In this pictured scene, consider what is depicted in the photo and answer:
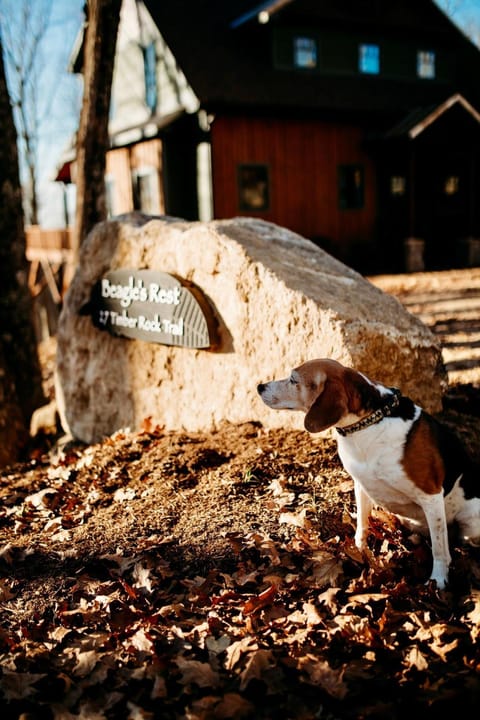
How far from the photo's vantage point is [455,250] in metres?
19.4

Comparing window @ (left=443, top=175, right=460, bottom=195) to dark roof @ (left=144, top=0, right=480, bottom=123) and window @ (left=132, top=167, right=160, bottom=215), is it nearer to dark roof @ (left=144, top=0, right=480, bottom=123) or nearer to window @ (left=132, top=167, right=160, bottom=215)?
dark roof @ (left=144, top=0, right=480, bottom=123)

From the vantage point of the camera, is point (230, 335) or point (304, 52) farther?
point (304, 52)

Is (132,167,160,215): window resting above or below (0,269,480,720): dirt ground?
above

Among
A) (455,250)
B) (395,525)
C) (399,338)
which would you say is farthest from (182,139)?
(395,525)

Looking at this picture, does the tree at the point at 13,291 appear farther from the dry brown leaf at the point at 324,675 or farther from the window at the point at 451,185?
the window at the point at 451,185

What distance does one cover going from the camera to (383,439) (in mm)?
3285

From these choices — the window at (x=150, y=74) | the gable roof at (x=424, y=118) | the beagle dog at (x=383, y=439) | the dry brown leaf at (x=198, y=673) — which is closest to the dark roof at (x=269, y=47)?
the gable roof at (x=424, y=118)

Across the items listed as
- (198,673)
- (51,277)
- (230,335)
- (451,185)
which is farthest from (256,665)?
(451,185)

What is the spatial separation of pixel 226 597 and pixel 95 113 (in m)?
8.13

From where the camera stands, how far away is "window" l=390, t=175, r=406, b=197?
776 inches

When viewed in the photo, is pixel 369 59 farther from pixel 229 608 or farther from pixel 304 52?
pixel 229 608

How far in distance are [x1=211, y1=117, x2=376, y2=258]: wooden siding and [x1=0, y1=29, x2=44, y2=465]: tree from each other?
9.76m

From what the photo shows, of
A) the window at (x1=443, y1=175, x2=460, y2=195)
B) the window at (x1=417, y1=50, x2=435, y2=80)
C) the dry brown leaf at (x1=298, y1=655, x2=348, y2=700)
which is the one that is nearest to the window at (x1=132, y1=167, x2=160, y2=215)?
the window at (x1=443, y1=175, x2=460, y2=195)

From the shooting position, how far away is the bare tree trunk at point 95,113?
9242 mm
